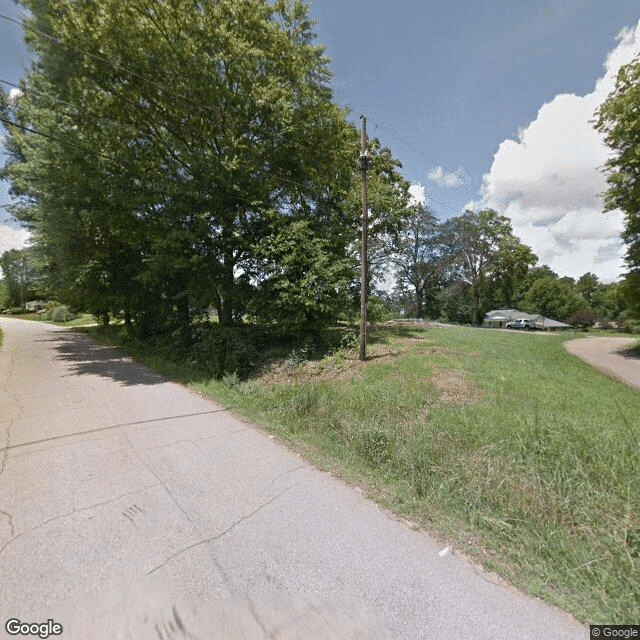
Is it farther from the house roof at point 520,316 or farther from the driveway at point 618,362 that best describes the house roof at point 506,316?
the driveway at point 618,362

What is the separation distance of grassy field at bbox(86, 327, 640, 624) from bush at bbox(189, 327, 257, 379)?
1.11 meters

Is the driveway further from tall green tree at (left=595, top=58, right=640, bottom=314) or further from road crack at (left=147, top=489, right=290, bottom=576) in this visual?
road crack at (left=147, top=489, right=290, bottom=576)

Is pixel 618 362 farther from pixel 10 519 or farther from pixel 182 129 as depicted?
pixel 182 129

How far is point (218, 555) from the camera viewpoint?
2.48 meters

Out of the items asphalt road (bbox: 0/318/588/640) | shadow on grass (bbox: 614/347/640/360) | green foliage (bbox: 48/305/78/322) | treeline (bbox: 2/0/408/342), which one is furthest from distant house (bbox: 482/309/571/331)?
green foliage (bbox: 48/305/78/322)

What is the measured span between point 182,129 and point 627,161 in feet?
56.9

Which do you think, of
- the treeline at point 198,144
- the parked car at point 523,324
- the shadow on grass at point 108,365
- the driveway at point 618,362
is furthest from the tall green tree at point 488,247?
the shadow on grass at point 108,365

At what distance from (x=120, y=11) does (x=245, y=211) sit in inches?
258

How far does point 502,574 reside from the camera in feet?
7.77

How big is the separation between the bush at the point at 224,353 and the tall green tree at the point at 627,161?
1576 centimetres

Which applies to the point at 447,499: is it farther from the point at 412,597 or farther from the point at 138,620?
the point at 138,620

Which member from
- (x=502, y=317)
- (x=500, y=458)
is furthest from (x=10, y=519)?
(x=502, y=317)

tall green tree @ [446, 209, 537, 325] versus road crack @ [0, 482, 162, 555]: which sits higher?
tall green tree @ [446, 209, 537, 325]

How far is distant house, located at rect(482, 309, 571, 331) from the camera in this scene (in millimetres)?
48031
